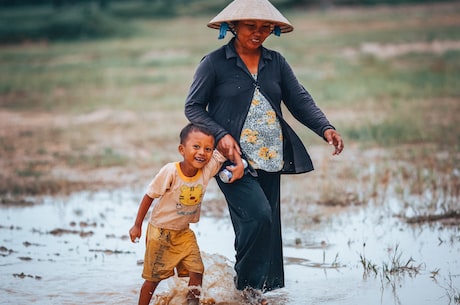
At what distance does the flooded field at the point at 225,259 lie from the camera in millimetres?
5734

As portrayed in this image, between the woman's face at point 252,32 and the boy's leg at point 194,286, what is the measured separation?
141cm

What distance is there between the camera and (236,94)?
5242 mm

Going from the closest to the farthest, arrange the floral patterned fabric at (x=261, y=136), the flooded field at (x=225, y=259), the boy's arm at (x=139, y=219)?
the boy's arm at (x=139, y=219) → the floral patterned fabric at (x=261, y=136) → the flooded field at (x=225, y=259)

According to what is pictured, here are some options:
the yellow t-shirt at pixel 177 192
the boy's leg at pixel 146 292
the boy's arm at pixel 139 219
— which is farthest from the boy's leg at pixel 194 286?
the boy's arm at pixel 139 219

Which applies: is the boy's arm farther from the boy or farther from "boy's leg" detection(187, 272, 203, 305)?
"boy's leg" detection(187, 272, 203, 305)

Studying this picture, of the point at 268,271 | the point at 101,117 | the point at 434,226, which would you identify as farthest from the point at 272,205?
the point at 101,117

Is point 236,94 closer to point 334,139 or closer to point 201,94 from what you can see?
point 201,94

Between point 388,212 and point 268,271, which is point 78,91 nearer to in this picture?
point 388,212

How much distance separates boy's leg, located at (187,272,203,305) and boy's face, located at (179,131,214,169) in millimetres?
720

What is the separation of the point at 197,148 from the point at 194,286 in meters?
0.90

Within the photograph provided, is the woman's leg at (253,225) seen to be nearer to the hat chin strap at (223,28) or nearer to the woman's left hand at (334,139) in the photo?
the woman's left hand at (334,139)

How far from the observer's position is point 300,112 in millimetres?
5488

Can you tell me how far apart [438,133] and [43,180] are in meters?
5.81

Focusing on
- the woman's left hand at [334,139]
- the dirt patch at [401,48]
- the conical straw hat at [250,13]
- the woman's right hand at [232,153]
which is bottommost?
the woman's right hand at [232,153]
